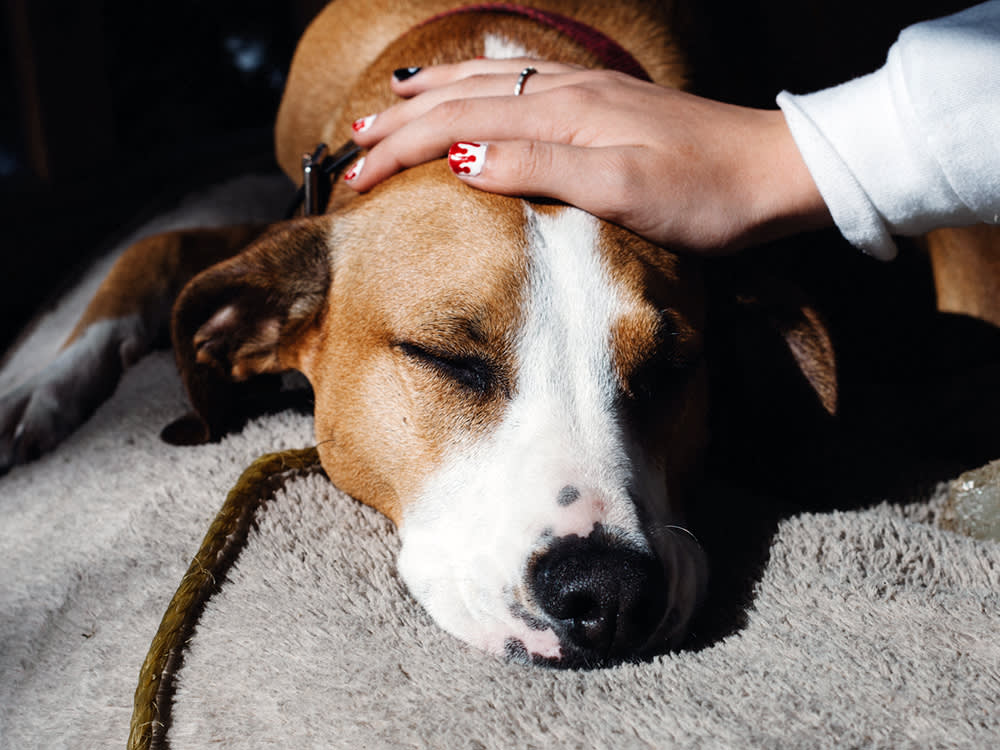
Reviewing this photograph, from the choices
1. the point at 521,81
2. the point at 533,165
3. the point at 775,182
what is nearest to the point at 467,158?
the point at 533,165

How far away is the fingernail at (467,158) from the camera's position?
5.44 ft

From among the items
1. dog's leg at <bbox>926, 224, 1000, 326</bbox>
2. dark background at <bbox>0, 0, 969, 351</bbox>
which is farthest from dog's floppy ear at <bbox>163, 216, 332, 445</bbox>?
dog's leg at <bbox>926, 224, 1000, 326</bbox>

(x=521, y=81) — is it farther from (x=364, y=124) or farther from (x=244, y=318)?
(x=244, y=318)

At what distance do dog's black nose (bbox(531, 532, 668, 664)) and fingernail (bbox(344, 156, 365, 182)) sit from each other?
100 centimetres

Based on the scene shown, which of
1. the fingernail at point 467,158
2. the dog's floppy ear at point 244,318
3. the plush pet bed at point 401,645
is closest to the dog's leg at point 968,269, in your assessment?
the plush pet bed at point 401,645

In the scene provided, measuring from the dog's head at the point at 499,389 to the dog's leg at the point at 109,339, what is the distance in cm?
51

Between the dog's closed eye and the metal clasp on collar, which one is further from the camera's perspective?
the metal clasp on collar

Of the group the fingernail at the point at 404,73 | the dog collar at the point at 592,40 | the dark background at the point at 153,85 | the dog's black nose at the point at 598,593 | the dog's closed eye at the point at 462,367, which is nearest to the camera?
the dog's black nose at the point at 598,593

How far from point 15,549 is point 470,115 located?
1211mm

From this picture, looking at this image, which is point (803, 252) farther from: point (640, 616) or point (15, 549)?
point (15, 549)

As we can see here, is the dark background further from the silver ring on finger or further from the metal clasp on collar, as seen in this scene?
the metal clasp on collar

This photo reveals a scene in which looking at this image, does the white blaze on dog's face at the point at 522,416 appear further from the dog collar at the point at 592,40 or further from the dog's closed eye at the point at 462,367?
the dog collar at the point at 592,40

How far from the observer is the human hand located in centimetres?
162

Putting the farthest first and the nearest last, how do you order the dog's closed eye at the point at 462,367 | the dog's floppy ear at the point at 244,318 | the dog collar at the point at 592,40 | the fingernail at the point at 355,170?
the dog collar at the point at 592,40 → the fingernail at the point at 355,170 → the dog's floppy ear at the point at 244,318 → the dog's closed eye at the point at 462,367
